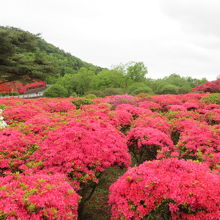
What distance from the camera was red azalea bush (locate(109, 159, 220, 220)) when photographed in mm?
3303

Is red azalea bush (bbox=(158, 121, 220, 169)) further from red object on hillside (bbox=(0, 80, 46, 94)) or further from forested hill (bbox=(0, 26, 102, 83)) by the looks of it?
red object on hillside (bbox=(0, 80, 46, 94))

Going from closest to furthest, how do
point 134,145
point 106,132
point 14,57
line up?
point 106,132 → point 134,145 → point 14,57

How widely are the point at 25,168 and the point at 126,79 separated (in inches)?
1873

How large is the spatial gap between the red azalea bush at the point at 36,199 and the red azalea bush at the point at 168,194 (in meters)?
0.97

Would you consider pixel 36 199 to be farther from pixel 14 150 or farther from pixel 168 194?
pixel 14 150

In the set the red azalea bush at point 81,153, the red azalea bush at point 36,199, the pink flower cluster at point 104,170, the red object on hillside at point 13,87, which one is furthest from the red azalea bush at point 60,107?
the red object on hillside at point 13,87

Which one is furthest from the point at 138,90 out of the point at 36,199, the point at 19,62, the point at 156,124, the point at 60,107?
the point at 36,199

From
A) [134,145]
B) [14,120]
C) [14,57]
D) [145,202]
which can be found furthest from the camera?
[14,57]

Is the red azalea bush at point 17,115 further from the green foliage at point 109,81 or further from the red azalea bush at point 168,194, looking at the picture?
the green foliage at point 109,81

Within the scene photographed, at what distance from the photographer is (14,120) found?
28.5ft

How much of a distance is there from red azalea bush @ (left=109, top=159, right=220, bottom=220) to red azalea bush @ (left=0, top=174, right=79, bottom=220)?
0.97 meters

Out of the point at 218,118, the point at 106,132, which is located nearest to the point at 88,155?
the point at 106,132

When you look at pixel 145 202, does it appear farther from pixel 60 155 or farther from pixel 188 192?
pixel 60 155

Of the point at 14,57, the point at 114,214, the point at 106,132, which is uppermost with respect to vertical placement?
the point at 14,57
